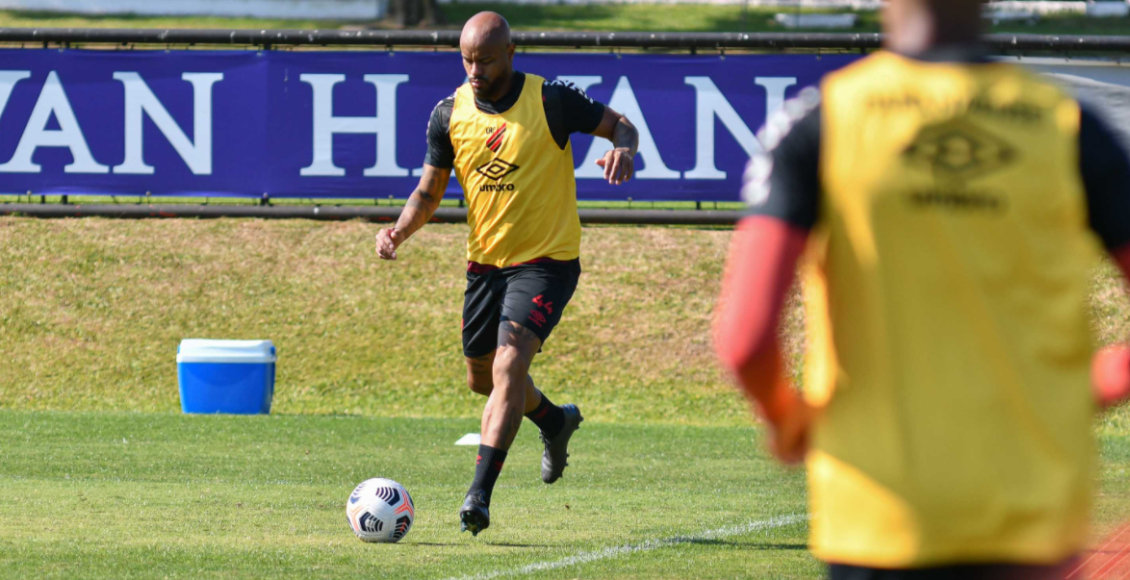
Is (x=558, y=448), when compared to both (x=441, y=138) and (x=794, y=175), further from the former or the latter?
(x=794, y=175)

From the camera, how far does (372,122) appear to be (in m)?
14.9

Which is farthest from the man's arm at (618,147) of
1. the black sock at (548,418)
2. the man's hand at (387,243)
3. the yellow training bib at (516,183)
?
the black sock at (548,418)

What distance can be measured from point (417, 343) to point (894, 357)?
11.6 meters

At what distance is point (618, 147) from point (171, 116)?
9.68 metres

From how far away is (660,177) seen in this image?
589 inches

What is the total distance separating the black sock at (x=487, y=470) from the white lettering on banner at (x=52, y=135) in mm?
10253

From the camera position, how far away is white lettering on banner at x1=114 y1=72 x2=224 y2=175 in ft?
49.4

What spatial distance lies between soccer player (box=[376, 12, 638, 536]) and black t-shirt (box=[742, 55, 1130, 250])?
439 centimetres

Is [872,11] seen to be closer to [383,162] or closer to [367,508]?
[383,162]

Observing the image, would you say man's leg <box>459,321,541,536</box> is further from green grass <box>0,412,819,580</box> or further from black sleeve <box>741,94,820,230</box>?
black sleeve <box>741,94,820,230</box>

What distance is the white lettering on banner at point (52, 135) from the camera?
49.5ft

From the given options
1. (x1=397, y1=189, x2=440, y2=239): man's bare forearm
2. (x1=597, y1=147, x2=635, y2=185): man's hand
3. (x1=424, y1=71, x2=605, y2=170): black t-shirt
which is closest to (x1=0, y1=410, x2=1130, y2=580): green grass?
(x1=397, y1=189, x2=440, y2=239): man's bare forearm

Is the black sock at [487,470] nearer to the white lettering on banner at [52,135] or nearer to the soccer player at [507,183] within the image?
the soccer player at [507,183]

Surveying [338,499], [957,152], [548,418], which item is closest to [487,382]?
[548,418]
